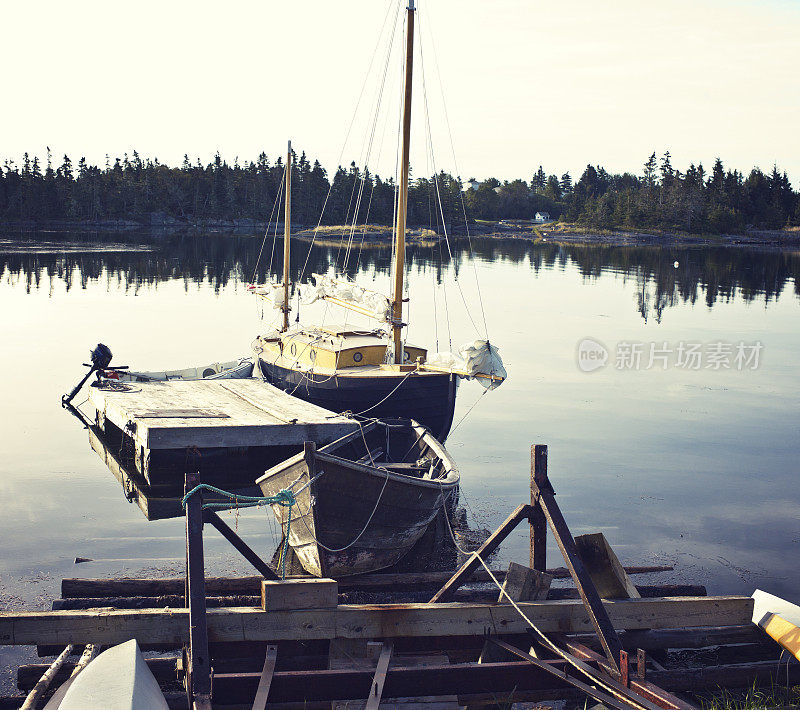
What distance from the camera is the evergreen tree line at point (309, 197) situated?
160 meters

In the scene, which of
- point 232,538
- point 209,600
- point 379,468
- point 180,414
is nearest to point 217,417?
point 180,414

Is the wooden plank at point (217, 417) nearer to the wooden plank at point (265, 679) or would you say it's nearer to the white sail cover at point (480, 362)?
the white sail cover at point (480, 362)

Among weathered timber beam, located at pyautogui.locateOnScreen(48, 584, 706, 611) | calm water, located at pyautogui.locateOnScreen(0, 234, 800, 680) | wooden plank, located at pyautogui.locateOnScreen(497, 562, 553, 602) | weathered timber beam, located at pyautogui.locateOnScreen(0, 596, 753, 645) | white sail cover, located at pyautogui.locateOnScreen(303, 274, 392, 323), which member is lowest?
calm water, located at pyautogui.locateOnScreen(0, 234, 800, 680)

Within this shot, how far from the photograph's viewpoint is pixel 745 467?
2083cm

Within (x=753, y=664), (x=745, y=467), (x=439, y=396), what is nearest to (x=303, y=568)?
(x=753, y=664)

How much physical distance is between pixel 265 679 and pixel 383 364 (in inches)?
621

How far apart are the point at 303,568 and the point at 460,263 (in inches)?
3601

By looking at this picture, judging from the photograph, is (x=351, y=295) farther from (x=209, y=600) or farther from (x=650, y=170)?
(x=650, y=170)

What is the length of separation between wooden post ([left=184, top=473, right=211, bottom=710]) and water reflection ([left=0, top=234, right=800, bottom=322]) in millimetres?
46079

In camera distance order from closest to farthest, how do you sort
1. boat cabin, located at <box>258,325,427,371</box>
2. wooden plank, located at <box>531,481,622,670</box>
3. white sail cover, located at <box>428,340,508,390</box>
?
wooden plank, located at <box>531,481,622,670</box> → white sail cover, located at <box>428,340,508,390</box> → boat cabin, located at <box>258,325,427,371</box>

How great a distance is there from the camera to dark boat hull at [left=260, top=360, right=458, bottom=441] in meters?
21.7

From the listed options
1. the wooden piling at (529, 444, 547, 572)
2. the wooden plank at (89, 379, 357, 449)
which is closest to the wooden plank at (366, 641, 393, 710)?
the wooden piling at (529, 444, 547, 572)

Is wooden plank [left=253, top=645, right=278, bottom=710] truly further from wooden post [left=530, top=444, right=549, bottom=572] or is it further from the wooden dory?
wooden post [left=530, top=444, right=549, bottom=572]

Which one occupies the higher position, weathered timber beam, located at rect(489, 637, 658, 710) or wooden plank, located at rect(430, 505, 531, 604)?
wooden plank, located at rect(430, 505, 531, 604)
